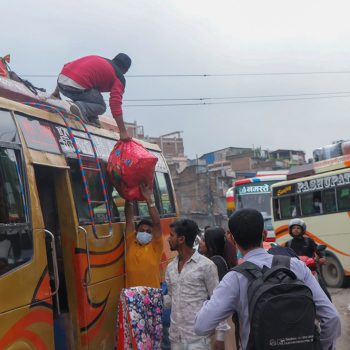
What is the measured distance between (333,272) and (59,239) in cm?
962

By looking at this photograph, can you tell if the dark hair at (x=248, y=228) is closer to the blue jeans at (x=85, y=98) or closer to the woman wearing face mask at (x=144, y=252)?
the woman wearing face mask at (x=144, y=252)

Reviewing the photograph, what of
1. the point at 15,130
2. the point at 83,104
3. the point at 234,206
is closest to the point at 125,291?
the point at 15,130

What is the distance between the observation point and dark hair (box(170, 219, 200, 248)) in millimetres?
3945

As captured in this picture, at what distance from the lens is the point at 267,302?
7.04 ft

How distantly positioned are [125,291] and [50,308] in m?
0.77

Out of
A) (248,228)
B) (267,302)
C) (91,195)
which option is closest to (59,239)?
(91,195)

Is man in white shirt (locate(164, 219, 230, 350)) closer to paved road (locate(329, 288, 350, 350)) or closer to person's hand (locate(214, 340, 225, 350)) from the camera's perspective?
person's hand (locate(214, 340, 225, 350))

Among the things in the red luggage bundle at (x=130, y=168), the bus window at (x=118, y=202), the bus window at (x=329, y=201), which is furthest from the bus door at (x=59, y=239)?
the bus window at (x=329, y=201)

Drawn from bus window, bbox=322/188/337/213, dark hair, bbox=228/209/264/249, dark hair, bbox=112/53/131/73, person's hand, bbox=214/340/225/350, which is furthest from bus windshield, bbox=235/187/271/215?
dark hair, bbox=228/209/264/249

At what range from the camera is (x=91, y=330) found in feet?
14.7

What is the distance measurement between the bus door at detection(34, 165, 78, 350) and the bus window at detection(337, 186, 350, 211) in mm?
9048

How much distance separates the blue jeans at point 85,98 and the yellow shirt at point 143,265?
159 cm

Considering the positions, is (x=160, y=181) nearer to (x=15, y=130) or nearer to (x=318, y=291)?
(x=15, y=130)

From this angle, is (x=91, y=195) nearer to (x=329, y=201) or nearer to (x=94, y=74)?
(x=94, y=74)
